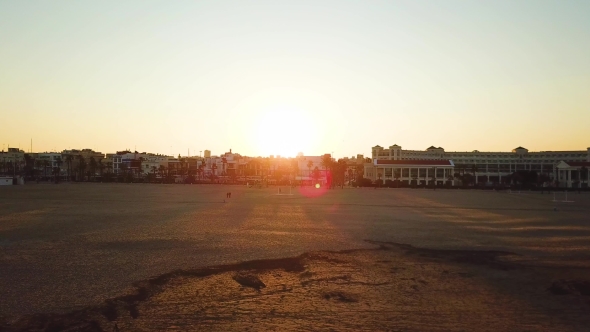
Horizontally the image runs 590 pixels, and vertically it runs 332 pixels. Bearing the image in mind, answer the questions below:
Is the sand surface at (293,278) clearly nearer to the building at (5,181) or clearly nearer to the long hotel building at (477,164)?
the building at (5,181)

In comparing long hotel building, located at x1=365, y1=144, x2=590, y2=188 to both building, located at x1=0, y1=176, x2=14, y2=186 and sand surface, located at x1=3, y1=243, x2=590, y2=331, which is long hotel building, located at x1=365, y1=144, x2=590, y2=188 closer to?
building, located at x1=0, y1=176, x2=14, y2=186

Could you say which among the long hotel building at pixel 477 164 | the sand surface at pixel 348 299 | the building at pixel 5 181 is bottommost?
the sand surface at pixel 348 299

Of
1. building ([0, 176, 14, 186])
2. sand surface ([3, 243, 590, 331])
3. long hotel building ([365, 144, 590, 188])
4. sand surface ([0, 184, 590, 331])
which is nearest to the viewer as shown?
sand surface ([3, 243, 590, 331])

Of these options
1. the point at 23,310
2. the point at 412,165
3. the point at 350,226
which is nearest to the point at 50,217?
the point at 350,226

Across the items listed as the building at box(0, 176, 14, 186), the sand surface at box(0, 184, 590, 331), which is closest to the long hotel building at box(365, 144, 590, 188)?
the building at box(0, 176, 14, 186)

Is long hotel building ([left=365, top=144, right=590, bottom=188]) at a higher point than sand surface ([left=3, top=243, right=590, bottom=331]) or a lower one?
higher

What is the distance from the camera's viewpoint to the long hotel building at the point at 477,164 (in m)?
118

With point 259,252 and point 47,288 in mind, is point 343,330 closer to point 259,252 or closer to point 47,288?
point 47,288

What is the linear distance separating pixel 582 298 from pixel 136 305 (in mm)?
9139

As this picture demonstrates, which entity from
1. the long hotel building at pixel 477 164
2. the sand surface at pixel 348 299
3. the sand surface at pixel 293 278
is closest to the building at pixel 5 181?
the sand surface at pixel 293 278

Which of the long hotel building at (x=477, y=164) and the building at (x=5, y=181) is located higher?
the long hotel building at (x=477, y=164)

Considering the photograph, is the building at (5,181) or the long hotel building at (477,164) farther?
the long hotel building at (477,164)

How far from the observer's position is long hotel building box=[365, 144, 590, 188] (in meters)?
118

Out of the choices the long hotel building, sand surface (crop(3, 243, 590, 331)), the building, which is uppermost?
the long hotel building
